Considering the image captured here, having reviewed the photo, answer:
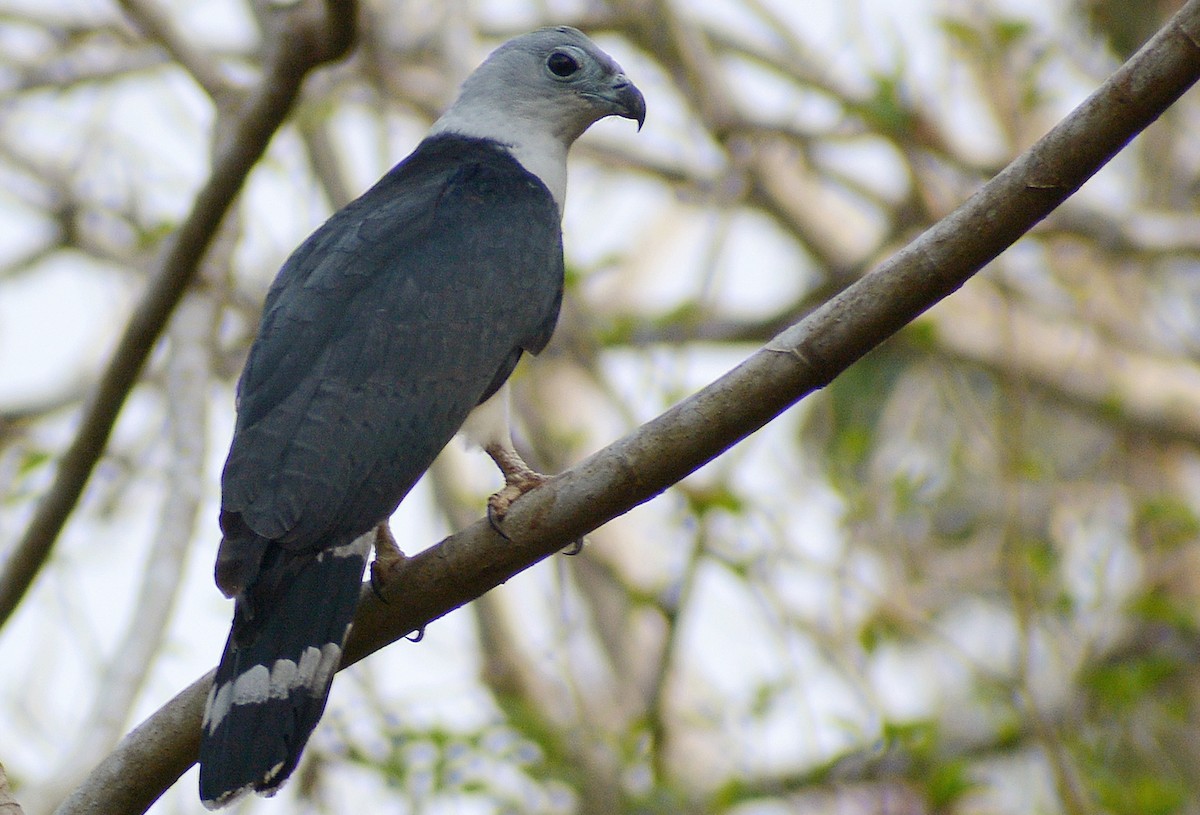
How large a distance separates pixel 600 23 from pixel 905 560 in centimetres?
327

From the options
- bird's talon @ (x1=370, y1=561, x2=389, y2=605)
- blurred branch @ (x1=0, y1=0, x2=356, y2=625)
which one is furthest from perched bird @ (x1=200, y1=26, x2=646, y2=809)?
blurred branch @ (x1=0, y1=0, x2=356, y2=625)

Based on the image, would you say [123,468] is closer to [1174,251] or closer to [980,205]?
[980,205]

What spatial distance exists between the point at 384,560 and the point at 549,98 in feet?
5.44

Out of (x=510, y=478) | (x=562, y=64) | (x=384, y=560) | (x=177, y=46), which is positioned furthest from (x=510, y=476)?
(x=177, y=46)

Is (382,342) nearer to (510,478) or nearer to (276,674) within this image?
(510,478)

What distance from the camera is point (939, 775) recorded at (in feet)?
16.9

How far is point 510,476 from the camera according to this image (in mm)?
3406

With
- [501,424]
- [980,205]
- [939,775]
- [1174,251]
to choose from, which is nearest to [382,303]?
[501,424]

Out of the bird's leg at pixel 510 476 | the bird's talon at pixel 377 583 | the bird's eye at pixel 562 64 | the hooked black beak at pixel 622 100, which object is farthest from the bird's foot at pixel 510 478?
the bird's eye at pixel 562 64

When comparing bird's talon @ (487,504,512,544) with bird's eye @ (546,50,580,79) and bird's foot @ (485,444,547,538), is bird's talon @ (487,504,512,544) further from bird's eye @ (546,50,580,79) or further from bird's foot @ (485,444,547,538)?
bird's eye @ (546,50,580,79)

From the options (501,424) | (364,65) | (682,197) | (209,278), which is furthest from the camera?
(682,197)

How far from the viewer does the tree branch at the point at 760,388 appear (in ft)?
8.11

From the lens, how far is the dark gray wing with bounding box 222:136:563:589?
9.64 feet

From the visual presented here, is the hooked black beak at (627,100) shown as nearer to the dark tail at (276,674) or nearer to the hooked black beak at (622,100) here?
the hooked black beak at (622,100)
